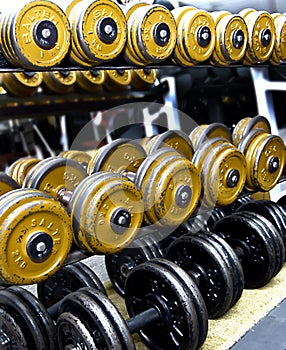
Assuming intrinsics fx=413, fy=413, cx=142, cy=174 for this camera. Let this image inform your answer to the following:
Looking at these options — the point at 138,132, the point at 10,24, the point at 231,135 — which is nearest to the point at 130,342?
the point at 10,24

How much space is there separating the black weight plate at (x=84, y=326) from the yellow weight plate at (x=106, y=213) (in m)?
0.14

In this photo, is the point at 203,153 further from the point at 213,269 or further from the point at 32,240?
the point at 32,240

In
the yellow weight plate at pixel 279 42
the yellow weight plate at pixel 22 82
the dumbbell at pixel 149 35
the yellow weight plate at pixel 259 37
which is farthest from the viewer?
the yellow weight plate at pixel 22 82

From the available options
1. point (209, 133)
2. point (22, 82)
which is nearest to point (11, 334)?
point (209, 133)

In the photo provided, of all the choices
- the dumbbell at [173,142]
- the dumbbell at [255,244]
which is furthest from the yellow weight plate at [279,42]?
the dumbbell at [255,244]

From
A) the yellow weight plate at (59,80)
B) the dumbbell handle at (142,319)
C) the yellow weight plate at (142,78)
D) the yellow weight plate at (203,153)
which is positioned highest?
the yellow weight plate at (59,80)

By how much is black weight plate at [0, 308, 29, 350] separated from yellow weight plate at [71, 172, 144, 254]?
0.90 ft

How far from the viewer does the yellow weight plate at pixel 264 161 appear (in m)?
1.54

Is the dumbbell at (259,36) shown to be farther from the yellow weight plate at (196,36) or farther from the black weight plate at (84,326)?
the black weight plate at (84,326)

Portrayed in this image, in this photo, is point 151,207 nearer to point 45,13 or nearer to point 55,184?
point 55,184

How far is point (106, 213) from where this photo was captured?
1.09 m

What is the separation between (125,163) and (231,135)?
1.67ft

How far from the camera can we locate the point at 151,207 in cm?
123

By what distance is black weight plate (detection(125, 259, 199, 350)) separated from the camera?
112cm
